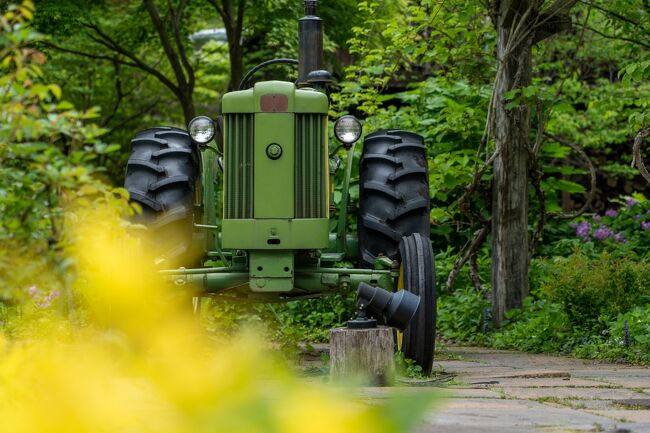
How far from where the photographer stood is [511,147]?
1070 cm

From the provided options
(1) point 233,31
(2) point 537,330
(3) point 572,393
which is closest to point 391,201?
(3) point 572,393

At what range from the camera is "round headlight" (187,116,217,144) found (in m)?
7.18

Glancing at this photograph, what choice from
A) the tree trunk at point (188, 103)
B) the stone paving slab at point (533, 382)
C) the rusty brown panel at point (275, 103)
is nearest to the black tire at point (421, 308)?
the stone paving slab at point (533, 382)

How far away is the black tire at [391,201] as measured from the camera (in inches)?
294

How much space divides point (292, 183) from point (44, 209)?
341cm

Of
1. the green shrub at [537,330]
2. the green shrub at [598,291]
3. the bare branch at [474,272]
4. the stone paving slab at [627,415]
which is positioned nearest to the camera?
the stone paving slab at [627,415]

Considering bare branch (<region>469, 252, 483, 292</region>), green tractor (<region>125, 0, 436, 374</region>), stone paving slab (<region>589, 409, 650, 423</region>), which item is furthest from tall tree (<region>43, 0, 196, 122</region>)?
stone paving slab (<region>589, 409, 650, 423</region>)

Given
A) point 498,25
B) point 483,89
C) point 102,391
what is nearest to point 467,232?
point 483,89

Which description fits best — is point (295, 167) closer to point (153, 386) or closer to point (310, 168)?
point (310, 168)

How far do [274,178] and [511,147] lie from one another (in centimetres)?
421

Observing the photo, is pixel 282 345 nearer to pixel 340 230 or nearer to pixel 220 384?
pixel 340 230

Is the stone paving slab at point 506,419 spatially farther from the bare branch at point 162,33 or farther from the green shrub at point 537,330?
the bare branch at point 162,33

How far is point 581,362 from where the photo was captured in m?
8.41

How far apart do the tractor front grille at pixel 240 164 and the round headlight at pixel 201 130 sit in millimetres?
204
